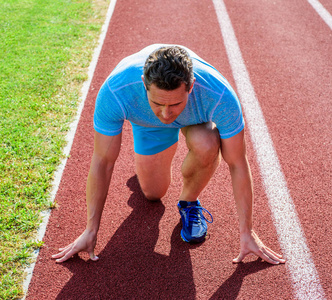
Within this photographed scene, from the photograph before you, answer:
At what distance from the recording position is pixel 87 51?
19.1ft

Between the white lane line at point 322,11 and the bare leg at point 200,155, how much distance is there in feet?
17.3

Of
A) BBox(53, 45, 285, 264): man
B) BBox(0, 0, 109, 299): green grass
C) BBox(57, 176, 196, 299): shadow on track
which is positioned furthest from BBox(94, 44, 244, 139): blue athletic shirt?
BBox(0, 0, 109, 299): green grass

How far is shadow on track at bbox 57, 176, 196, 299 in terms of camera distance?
2.70m

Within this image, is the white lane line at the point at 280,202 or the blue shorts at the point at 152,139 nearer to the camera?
the white lane line at the point at 280,202

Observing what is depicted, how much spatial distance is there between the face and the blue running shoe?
993 mm

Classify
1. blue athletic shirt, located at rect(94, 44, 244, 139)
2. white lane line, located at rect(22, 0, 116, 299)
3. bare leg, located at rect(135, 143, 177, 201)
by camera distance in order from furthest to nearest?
bare leg, located at rect(135, 143, 177, 201) → white lane line, located at rect(22, 0, 116, 299) → blue athletic shirt, located at rect(94, 44, 244, 139)

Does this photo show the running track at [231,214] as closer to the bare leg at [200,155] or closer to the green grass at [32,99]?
the green grass at [32,99]

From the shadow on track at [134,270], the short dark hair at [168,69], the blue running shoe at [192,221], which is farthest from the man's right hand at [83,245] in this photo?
the short dark hair at [168,69]

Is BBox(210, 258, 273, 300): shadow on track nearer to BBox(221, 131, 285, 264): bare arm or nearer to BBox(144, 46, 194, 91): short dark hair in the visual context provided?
BBox(221, 131, 285, 264): bare arm

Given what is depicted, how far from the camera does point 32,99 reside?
185 inches

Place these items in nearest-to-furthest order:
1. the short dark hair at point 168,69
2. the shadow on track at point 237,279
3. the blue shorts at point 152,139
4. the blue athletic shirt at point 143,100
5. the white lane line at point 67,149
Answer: the short dark hair at point 168,69 < the blue athletic shirt at point 143,100 < the shadow on track at point 237,279 < the white lane line at point 67,149 < the blue shorts at point 152,139

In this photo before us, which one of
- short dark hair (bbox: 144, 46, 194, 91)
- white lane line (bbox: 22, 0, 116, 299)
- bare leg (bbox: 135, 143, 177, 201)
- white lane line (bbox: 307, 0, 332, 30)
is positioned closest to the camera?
short dark hair (bbox: 144, 46, 194, 91)

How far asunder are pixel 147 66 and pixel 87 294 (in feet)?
5.40

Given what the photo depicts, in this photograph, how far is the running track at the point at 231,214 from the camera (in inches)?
108
